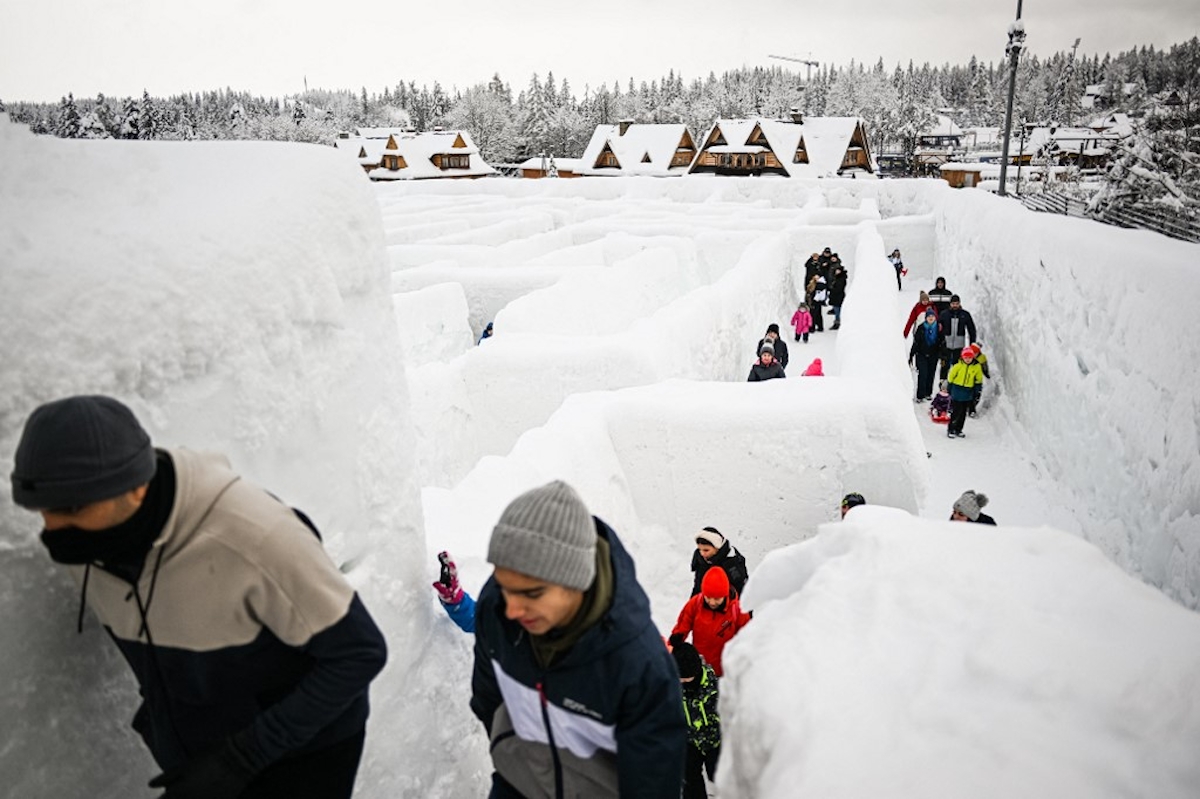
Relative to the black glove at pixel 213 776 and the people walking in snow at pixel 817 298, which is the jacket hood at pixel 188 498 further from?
the people walking in snow at pixel 817 298

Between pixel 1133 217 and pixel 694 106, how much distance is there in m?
78.6

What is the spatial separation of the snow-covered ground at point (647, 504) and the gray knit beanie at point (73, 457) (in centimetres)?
33

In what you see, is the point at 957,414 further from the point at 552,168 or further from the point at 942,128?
the point at 942,128

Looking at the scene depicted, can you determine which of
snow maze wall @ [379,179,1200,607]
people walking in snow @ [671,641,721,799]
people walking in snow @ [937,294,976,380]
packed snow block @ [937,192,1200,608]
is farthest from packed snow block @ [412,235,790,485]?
people walking in snow @ [671,641,721,799]

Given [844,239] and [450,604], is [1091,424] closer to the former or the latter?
[450,604]

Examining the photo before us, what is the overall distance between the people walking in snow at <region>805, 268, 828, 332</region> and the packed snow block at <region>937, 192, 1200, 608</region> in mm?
4131

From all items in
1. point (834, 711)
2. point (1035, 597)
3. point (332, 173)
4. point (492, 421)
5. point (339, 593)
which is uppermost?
point (332, 173)

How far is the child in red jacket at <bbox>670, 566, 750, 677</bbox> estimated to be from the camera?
3594 millimetres

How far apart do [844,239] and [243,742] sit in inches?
642

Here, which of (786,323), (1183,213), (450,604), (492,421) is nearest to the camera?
(450,604)

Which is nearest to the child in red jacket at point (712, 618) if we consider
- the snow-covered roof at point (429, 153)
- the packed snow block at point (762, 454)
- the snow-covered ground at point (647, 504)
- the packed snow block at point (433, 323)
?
the snow-covered ground at point (647, 504)

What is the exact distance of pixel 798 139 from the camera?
1731 inches

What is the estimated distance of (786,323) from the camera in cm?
1404

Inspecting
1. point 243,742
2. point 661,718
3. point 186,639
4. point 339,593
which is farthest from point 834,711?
point 186,639
